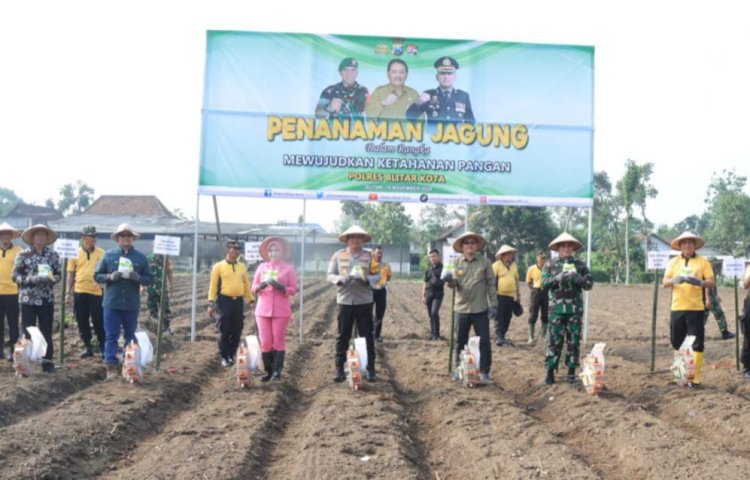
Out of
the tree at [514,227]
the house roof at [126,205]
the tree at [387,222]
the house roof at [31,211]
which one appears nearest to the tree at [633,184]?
the tree at [514,227]

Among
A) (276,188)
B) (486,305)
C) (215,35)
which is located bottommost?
(486,305)

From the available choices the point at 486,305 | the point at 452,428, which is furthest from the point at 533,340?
the point at 452,428

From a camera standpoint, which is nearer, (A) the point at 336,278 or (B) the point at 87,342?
(A) the point at 336,278

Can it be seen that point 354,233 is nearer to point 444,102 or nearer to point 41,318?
point 41,318

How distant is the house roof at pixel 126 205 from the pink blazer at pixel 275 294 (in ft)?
207

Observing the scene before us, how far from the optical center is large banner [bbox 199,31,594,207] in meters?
11.6

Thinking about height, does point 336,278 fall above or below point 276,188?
below

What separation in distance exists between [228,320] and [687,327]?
5332 millimetres

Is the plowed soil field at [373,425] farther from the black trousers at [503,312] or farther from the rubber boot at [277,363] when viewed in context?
the black trousers at [503,312]

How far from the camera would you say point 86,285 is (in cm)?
953

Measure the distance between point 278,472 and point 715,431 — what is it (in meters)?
3.53

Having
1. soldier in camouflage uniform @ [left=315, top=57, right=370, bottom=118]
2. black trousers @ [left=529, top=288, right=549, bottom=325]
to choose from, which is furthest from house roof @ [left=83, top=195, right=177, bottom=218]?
black trousers @ [left=529, top=288, right=549, bottom=325]

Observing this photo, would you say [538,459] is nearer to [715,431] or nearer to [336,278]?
[715,431]

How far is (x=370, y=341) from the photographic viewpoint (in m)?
8.19
